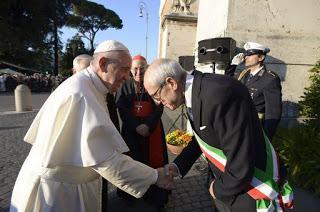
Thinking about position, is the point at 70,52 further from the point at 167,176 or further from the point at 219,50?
the point at 167,176

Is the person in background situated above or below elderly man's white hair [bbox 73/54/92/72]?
below

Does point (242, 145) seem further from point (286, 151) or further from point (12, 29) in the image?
point (12, 29)

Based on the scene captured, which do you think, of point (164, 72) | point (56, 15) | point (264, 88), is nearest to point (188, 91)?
point (164, 72)

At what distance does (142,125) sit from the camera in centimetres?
376

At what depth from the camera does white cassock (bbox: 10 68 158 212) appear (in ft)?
6.40

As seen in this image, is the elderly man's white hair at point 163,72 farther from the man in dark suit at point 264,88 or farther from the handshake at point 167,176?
the man in dark suit at point 264,88

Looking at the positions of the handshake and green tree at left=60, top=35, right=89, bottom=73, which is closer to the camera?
the handshake

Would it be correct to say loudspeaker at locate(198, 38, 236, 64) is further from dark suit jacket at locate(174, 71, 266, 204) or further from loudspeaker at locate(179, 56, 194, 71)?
dark suit jacket at locate(174, 71, 266, 204)

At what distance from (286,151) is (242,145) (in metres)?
3.25

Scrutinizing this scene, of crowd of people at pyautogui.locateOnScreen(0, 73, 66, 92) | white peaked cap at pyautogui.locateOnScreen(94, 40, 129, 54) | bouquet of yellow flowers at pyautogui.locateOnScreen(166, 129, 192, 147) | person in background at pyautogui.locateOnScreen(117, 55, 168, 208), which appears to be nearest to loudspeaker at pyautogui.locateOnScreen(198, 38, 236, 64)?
bouquet of yellow flowers at pyautogui.locateOnScreen(166, 129, 192, 147)

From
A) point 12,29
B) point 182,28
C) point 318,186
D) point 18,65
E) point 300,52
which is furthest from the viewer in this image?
point 18,65

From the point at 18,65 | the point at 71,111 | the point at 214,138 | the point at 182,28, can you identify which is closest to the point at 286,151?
the point at 214,138

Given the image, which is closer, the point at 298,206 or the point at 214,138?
the point at 214,138

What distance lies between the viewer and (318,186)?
12.9 feet
